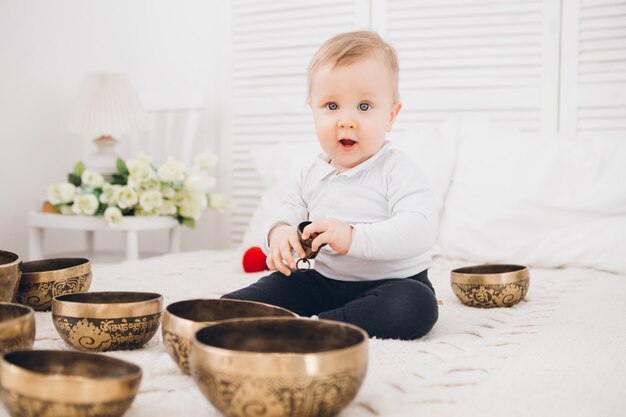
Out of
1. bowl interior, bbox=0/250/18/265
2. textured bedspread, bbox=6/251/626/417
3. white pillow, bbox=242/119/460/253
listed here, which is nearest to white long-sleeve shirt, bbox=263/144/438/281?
textured bedspread, bbox=6/251/626/417

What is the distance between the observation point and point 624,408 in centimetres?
72

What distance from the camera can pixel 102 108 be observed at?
8.34ft

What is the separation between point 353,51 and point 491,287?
20.2 inches

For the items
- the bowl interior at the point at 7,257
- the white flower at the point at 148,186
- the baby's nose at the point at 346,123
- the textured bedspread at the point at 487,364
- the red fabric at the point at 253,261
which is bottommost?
the textured bedspread at the point at 487,364

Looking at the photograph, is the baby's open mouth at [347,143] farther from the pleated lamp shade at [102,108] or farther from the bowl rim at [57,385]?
the pleated lamp shade at [102,108]

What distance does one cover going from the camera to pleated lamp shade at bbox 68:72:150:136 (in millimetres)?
2543

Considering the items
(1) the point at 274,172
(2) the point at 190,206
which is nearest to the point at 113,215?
(2) the point at 190,206

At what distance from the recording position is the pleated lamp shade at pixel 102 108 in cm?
254

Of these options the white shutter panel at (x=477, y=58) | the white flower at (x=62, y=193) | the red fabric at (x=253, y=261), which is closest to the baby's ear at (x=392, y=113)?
the red fabric at (x=253, y=261)

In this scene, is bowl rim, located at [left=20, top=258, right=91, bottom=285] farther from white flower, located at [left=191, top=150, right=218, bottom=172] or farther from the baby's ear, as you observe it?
white flower, located at [left=191, top=150, right=218, bottom=172]

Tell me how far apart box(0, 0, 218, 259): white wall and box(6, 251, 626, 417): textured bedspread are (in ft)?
4.79

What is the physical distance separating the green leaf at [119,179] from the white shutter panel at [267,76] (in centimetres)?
56

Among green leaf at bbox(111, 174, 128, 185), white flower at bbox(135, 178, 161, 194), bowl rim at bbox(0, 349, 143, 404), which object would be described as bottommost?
bowl rim at bbox(0, 349, 143, 404)

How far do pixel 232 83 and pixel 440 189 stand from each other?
122cm
